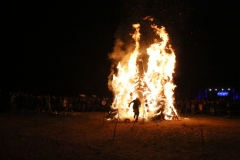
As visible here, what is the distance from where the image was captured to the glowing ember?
22.6 metres

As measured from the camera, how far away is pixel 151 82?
23.2m

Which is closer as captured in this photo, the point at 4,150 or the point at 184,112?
the point at 4,150

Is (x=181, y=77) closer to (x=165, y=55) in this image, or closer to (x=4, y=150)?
(x=165, y=55)

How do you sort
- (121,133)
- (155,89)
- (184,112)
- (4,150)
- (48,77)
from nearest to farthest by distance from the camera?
(4,150), (121,133), (155,89), (184,112), (48,77)

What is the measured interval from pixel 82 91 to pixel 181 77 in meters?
16.9

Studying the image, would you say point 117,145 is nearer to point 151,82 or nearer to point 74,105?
point 151,82

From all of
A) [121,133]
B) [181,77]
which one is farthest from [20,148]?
[181,77]

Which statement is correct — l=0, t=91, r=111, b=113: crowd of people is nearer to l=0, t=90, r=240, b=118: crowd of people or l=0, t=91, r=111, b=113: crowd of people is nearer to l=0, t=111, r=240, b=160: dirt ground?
l=0, t=90, r=240, b=118: crowd of people

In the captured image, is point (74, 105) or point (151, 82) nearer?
point (151, 82)

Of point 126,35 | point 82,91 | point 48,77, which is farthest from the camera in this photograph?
point 48,77

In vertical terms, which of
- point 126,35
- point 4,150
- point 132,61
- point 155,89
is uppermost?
point 126,35

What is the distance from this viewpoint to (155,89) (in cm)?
2298

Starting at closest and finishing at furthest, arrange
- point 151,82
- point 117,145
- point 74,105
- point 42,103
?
point 117,145 → point 151,82 → point 42,103 → point 74,105

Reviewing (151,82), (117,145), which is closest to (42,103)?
(151,82)
